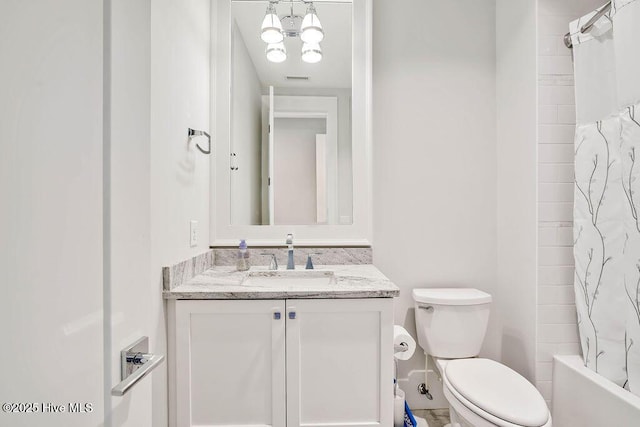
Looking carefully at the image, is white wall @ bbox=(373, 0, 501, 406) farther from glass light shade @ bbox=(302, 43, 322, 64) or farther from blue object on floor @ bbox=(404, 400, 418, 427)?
blue object on floor @ bbox=(404, 400, 418, 427)

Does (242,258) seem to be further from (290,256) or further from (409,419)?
(409,419)

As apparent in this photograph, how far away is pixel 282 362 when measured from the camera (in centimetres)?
128

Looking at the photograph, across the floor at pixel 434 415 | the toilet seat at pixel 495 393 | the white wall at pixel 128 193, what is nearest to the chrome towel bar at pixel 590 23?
the toilet seat at pixel 495 393

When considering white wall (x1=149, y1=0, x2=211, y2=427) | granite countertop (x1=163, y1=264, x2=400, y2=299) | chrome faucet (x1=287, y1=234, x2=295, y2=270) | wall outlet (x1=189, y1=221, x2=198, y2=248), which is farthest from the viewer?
chrome faucet (x1=287, y1=234, x2=295, y2=270)

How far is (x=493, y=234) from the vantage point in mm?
1948

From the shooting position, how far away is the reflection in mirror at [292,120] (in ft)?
6.13

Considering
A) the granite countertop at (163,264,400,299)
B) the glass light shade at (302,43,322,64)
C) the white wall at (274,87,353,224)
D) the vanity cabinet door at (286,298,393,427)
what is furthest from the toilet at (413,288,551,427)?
the glass light shade at (302,43,322,64)

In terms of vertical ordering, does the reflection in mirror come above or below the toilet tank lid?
above

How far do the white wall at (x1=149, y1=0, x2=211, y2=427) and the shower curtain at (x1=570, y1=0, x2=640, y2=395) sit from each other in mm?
1681

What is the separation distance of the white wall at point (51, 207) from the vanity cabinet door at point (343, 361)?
89cm

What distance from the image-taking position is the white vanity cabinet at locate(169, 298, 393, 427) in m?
1.28

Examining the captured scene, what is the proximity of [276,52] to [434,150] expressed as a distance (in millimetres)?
1040

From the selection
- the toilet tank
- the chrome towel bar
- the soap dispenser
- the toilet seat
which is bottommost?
the toilet seat

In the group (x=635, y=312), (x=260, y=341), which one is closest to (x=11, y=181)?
(x=260, y=341)
